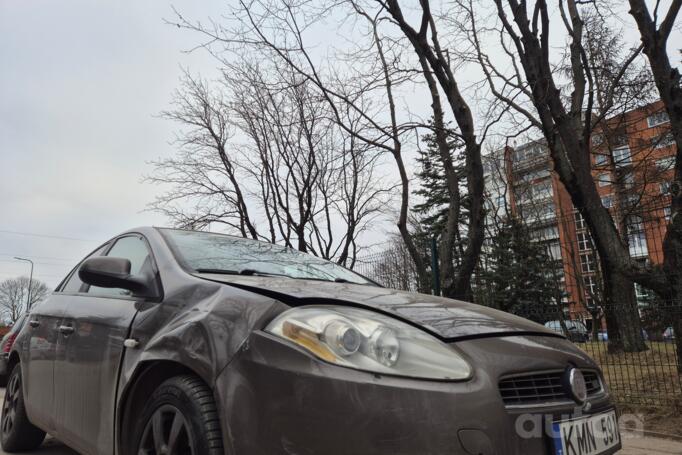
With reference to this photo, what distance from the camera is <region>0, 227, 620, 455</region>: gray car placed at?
1502mm

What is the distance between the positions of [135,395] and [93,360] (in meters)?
0.50

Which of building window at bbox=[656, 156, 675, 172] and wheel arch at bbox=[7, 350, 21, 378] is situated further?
building window at bbox=[656, 156, 675, 172]

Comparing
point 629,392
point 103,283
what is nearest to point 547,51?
point 629,392

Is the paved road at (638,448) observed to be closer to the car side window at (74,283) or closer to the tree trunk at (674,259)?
the car side window at (74,283)

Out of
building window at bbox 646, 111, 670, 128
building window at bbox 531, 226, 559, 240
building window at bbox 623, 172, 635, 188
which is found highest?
building window at bbox 646, 111, 670, 128

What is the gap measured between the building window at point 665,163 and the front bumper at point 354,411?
16351mm

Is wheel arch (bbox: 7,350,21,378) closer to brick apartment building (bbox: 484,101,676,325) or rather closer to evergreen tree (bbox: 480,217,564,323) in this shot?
evergreen tree (bbox: 480,217,564,323)

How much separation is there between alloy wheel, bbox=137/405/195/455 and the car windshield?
2.19 ft

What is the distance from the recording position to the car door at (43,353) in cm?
297

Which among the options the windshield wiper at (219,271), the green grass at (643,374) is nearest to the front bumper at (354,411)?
the windshield wiper at (219,271)

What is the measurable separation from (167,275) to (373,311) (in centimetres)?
106

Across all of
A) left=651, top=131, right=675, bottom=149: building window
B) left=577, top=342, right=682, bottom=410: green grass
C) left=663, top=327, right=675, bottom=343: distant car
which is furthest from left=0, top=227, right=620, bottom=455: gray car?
left=651, top=131, right=675, bottom=149: building window

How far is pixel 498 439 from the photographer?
1526mm

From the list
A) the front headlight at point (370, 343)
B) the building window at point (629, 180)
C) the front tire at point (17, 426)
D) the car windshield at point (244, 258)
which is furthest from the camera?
the building window at point (629, 180)
